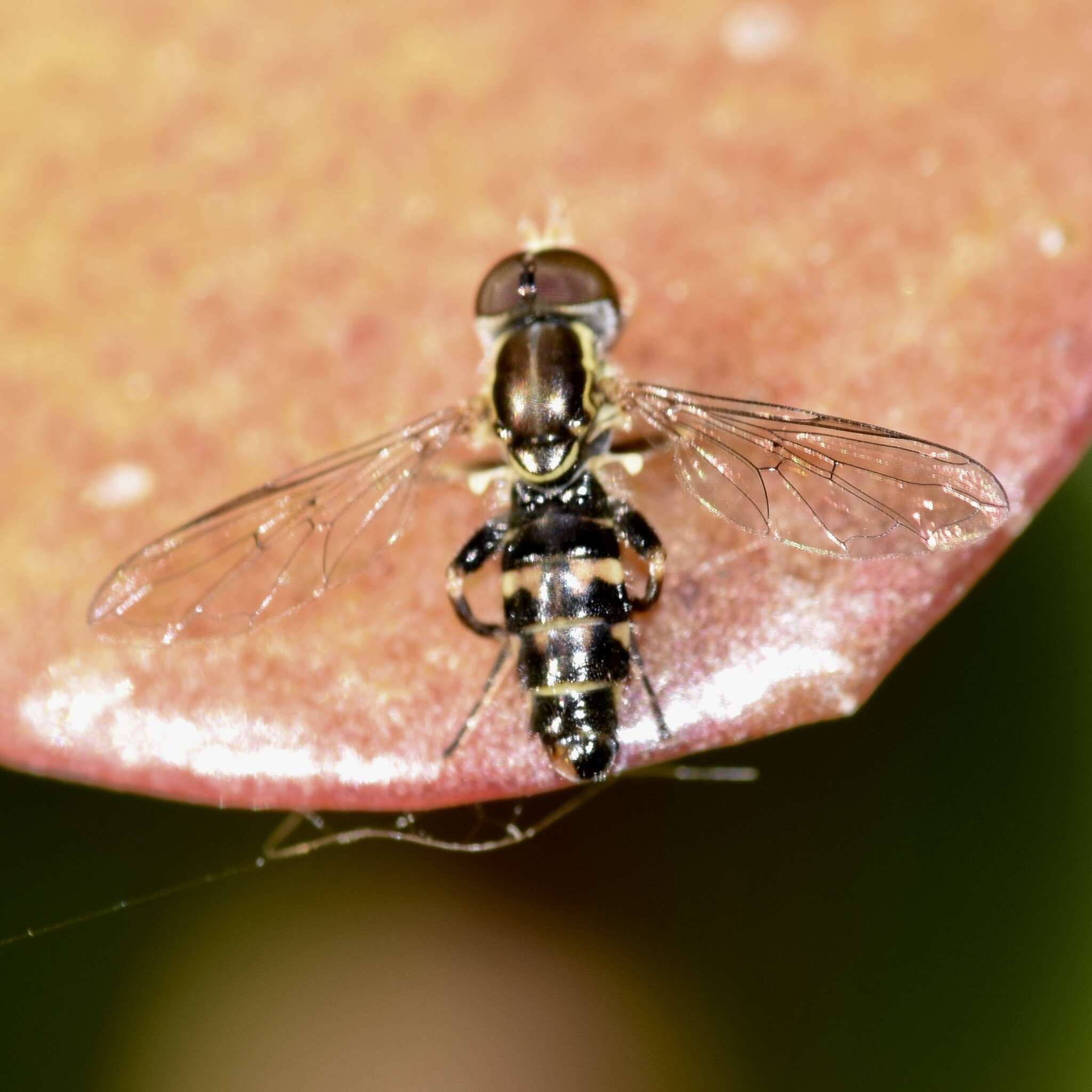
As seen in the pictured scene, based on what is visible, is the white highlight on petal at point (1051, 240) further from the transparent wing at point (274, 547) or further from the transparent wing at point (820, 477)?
the transparent wing at point (274, 547)

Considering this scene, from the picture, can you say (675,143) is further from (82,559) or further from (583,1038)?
(583,1038)

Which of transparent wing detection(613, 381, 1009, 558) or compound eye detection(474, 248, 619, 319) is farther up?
compound eye detection(474, 248, 619, 319)

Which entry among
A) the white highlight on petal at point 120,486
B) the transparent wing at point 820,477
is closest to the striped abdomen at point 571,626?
the transparent wing at point 820,477

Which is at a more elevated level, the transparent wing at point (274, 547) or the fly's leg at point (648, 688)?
the transparent wing at point (274, 547)

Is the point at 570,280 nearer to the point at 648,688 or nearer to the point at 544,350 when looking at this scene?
the point at 544,350

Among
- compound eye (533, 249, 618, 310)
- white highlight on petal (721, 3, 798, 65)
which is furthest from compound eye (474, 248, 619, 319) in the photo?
white highlight on petal (721, 3, 798, 65)

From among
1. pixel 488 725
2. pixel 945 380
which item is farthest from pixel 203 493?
pixel 945 380

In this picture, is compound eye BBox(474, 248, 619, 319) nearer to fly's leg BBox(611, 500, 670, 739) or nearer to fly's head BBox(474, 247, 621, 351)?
fly's head BBox(474, 247, 621, 351)
